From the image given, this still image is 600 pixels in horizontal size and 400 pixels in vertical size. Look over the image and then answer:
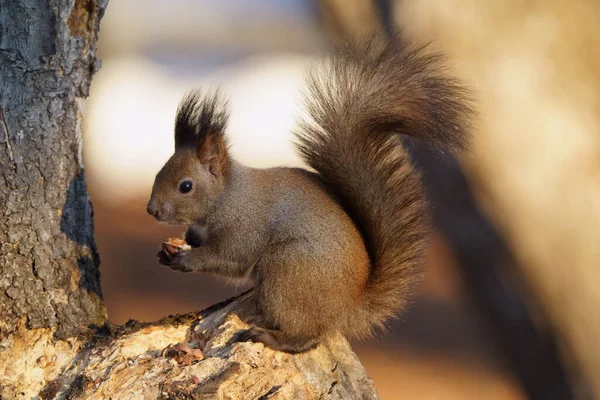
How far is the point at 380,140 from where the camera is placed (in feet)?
5.45

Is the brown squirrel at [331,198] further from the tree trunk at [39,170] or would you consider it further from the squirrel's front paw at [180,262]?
the tree trunk at [39,170]

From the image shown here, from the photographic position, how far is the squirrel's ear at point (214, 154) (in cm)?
176

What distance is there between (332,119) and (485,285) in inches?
41.3

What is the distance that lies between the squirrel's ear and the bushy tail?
0.70 ft

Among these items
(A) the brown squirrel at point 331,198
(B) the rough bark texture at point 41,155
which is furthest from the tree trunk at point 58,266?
(A) the brown squirrel at point 331,198

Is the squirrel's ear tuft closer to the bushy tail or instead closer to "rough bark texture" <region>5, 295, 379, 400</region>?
the bushy tail

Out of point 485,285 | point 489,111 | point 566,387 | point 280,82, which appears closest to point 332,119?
point 489,111

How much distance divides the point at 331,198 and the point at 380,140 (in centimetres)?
18

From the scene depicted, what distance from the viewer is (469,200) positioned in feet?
7.36

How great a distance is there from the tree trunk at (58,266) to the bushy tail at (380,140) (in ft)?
0.76

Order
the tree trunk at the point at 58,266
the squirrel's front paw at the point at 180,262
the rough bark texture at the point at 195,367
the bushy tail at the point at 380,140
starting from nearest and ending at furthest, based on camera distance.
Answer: the rough bark texture at the point at 195,367 → the tree trunk at the point at 58,266 → the bushy tail at the point at 380,140 → the squirrel's front paw at the point at 180,262

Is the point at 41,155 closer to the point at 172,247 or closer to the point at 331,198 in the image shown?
the point at 172,247

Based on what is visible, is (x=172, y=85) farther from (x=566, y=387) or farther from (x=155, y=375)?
(x=155, y=375)

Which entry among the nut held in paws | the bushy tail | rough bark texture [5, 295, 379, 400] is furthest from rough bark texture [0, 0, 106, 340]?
the bushy tail
